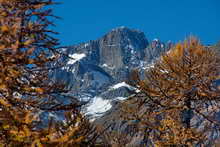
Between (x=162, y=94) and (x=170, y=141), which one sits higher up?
(x=162, y=94)

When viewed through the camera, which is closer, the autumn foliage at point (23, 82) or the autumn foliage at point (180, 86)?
the autumn foliage at point (23, 82)

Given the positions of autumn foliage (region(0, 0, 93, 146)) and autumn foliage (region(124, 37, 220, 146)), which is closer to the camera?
autumn foliage (region(0, 0, 93, 146))

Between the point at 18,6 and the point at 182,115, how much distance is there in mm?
7621

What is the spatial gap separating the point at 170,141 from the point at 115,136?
8.48 meters

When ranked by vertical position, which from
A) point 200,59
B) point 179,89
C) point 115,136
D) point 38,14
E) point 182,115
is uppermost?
point 38,14

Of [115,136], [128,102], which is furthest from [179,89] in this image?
[115,136]

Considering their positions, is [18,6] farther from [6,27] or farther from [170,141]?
[170,141]

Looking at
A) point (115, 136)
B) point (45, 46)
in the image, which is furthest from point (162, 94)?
point (115, 136)

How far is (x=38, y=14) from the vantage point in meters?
9.07

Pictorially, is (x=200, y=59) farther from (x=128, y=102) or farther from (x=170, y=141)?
(x=170, y=141)

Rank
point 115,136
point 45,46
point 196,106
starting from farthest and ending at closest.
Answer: point 115,136
point 196,106
point 45,46

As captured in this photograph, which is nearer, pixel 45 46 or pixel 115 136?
pixel 45 46

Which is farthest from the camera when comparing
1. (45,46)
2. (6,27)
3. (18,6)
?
(45,46)

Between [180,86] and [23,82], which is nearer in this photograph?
[23,82]
